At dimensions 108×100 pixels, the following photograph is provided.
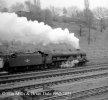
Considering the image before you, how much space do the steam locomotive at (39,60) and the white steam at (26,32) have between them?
3.18 meters

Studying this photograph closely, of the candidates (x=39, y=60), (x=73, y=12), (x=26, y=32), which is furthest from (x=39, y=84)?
(x=73, y=12)

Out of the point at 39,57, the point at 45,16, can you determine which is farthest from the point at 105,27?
the point at 39,57

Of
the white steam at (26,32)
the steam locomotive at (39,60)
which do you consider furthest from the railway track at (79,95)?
the white steam at (26,32)

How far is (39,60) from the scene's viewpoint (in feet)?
77.3

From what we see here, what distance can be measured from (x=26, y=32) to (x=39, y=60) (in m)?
5.90

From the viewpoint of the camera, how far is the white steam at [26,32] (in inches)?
1018

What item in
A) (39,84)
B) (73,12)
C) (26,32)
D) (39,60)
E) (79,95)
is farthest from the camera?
(73,12)

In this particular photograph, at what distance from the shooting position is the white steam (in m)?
25.9

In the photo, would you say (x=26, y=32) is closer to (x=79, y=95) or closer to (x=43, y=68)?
(x=43, y=68)

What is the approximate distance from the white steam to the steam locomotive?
3.18 meters

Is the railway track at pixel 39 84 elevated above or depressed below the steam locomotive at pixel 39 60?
below

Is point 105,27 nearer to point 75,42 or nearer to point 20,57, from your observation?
point 75,42

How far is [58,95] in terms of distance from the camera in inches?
550

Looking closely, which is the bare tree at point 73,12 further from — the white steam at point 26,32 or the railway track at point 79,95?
the railway track at point 79,95
